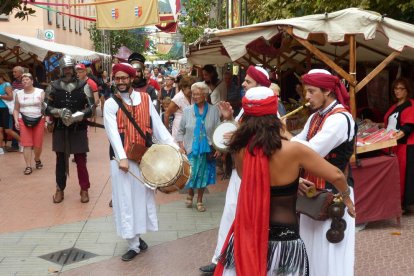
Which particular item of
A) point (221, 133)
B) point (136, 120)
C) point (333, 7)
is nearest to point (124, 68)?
point (136, 120)

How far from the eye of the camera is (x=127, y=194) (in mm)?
5633

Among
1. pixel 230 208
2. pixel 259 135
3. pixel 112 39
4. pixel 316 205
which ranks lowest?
pixel 112 39

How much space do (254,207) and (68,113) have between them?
16.6 ft

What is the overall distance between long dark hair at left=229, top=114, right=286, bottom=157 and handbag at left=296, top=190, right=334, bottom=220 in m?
0.81

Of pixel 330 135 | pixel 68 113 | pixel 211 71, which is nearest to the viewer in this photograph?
pixel 330 135

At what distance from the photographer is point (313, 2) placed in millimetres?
12078

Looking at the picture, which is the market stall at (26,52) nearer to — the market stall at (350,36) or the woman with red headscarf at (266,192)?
the market stall at (350,36)

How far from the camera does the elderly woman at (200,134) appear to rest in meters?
7.54

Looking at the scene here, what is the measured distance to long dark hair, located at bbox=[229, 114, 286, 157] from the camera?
10.3 feet

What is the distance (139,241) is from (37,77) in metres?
14.2

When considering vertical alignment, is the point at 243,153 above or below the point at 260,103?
below

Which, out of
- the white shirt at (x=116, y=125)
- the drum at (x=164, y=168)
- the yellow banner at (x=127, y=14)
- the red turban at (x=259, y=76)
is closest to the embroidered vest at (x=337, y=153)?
the red turban at (x=259, y=76)

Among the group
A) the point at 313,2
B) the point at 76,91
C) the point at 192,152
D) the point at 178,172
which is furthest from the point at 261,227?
the point at 313,2

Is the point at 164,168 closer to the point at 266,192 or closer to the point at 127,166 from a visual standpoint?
the point at 127,166
